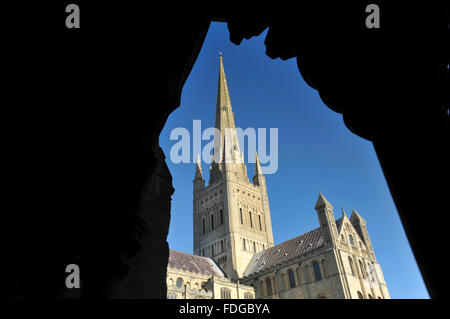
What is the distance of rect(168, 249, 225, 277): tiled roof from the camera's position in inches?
1716

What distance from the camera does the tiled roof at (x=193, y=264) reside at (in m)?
43.6

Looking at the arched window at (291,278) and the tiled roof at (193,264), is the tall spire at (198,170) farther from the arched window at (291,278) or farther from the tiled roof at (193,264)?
the arched window at (291,278)

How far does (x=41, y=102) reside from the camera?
133 inches

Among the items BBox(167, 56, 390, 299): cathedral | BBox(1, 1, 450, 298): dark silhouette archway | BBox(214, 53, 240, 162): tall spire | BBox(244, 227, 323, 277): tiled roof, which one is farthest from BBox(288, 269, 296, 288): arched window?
BBox(1, 1, 450, 298): dark silhouette archway

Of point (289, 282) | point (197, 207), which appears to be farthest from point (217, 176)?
point (289, 282)

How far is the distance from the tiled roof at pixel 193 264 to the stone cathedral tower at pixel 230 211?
82.5 inches

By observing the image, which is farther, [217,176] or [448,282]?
[217,176]

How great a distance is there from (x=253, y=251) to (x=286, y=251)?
942 cm

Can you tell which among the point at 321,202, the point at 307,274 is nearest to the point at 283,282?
the point at 307,274

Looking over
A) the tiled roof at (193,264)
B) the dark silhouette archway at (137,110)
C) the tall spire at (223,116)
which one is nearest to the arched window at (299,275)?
the tiled roof at (193,264)

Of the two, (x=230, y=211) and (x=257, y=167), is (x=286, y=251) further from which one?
(x=257, y=167)

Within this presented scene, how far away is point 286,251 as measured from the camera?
45.2 m

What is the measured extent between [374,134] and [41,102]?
326 centimetres
